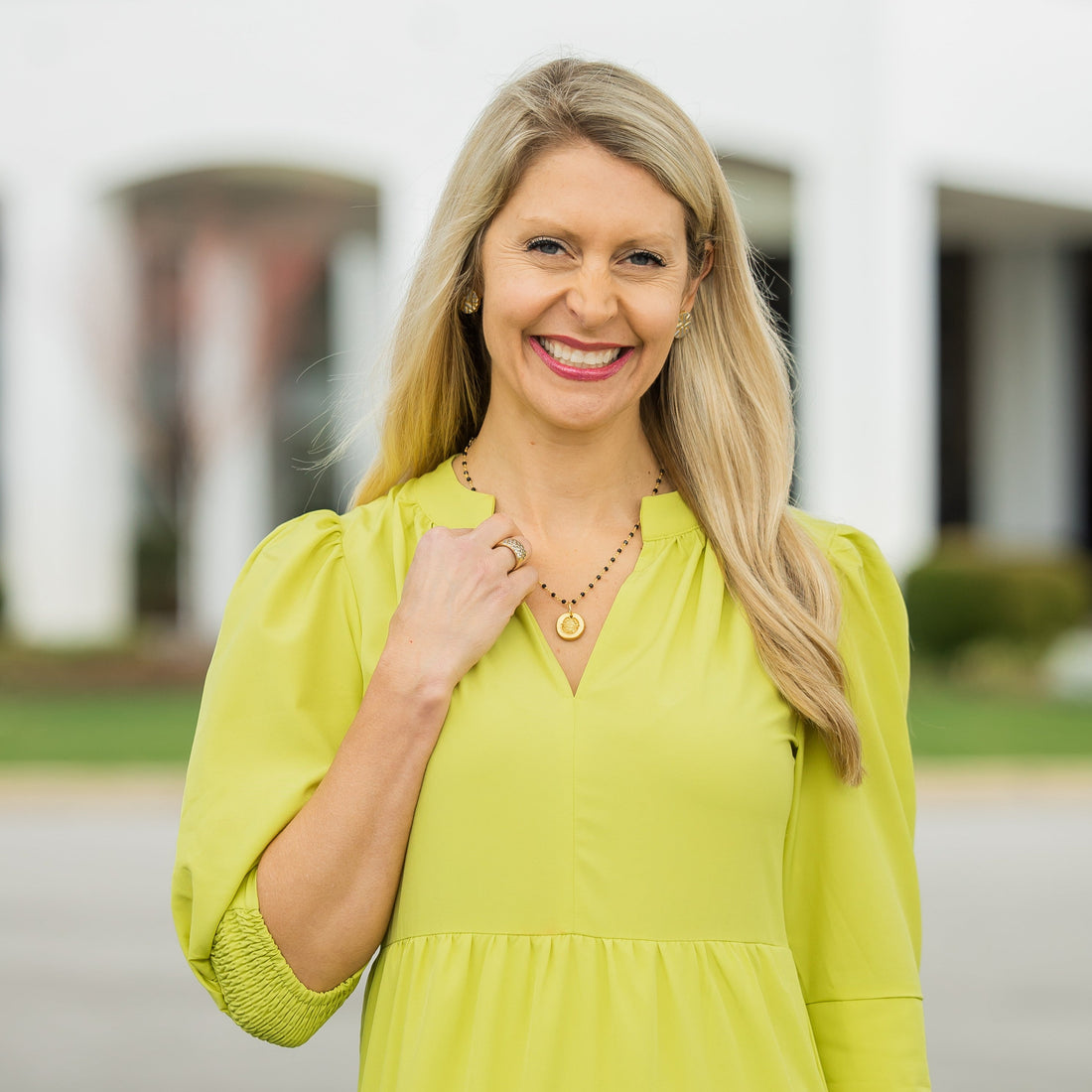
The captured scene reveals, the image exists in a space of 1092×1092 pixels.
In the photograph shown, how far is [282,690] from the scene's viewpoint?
2.13m

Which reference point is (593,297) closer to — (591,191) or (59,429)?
(591,191)

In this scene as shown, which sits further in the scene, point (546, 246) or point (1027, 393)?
point (1027, 393)

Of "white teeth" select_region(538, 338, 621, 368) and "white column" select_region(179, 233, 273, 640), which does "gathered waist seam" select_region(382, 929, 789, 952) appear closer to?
"white teeth" select_region(538, 338, 621, 368)

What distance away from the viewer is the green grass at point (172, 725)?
424 inches

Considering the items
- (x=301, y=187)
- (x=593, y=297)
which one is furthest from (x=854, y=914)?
(x=301, y=187)

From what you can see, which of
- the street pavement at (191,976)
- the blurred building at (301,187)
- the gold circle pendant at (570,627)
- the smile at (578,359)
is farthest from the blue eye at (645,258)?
the blurred building at (301,187)

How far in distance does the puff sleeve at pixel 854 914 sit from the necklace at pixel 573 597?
12.9 inches

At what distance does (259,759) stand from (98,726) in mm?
10383

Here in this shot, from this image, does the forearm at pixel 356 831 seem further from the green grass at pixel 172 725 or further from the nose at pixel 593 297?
the green grass at pixel 172 725

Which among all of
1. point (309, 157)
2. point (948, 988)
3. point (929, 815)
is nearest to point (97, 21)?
point (309, 157)

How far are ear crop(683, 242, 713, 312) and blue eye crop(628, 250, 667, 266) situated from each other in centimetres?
14

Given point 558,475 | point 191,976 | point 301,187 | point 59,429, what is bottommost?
point 191,976

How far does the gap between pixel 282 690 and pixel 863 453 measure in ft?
Result: 46.9

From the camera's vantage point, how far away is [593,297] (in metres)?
2.14
